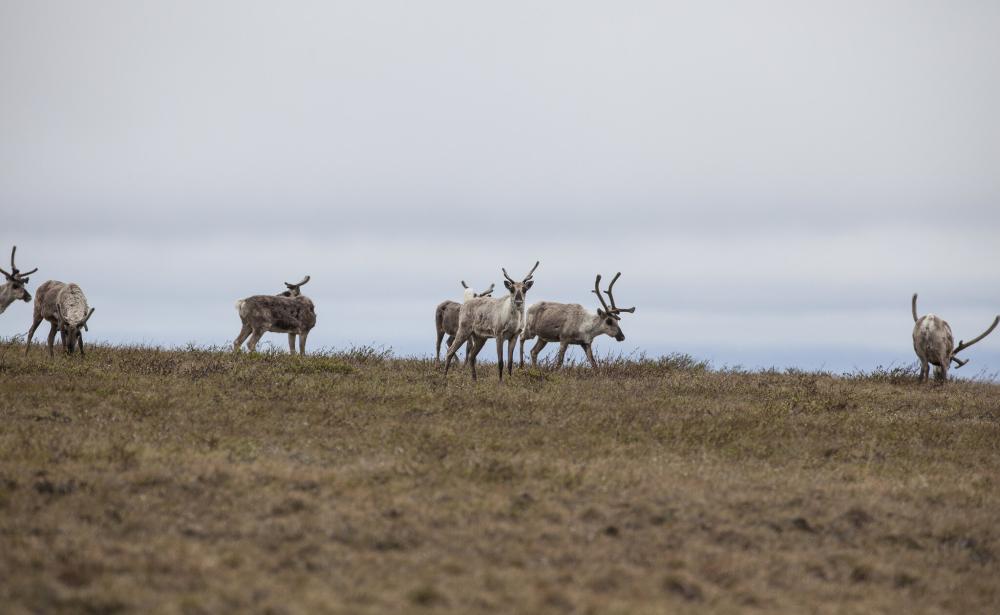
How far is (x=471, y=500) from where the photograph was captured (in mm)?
10031

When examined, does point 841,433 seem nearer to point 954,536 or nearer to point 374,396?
point 954,536

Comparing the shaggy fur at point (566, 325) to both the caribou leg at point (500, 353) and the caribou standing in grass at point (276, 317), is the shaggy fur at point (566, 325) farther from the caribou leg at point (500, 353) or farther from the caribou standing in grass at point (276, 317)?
the caribou standing in grass at point (276, 317)

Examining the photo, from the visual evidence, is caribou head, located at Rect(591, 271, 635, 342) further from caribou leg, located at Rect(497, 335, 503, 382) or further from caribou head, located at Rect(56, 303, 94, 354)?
caribou head, located at Rect(56, 303, 94, 354)

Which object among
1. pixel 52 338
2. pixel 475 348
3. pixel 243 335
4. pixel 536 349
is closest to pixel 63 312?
pixel 52 338

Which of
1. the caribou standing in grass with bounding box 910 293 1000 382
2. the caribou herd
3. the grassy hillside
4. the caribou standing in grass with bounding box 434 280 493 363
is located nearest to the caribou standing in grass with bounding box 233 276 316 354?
the caribou herd

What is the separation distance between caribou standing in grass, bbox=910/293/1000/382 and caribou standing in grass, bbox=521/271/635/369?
6853 millimetres

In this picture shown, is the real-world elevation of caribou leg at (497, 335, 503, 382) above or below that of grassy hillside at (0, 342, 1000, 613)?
above

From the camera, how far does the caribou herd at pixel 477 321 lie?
66.0 ft

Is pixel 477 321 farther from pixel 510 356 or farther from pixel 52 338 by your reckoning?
pixel 52 338

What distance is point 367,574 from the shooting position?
7957mm

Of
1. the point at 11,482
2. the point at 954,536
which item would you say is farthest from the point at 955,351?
the point at 11,482

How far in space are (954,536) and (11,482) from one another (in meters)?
9.81

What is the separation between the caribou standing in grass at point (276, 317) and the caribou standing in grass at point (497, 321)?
480 cm

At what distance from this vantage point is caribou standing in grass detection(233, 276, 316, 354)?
24016 millimetres
